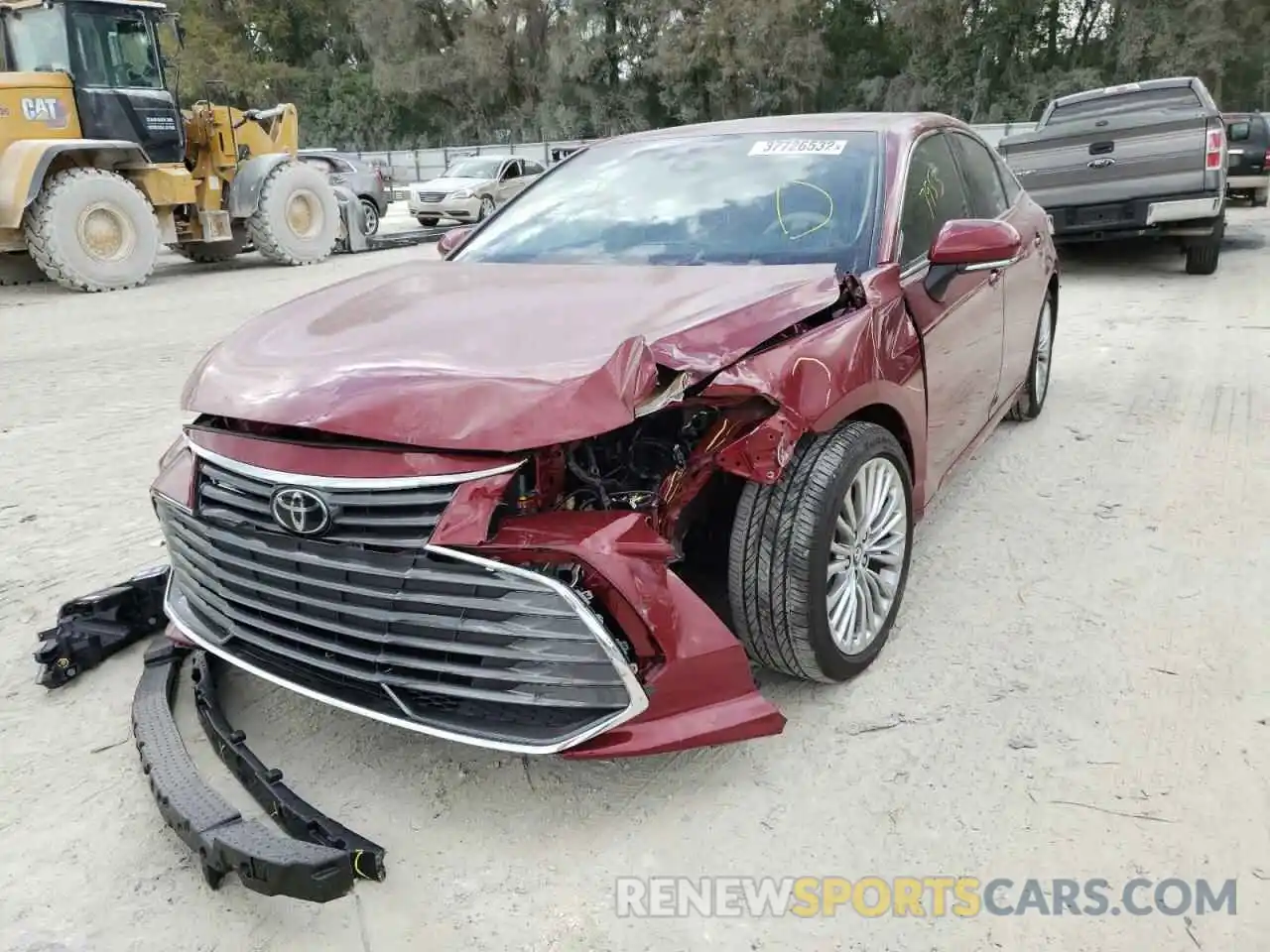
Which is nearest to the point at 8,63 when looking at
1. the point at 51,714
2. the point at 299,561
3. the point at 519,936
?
the point at 51,714

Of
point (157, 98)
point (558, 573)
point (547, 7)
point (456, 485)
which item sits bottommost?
point (558, 573)

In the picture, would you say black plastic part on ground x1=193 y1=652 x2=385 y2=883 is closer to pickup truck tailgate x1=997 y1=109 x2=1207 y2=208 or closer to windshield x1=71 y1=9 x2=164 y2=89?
pickup truck tailgate x1=997 y1=109 x2=1207 y2=208

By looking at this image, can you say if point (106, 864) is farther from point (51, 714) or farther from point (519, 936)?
point (519, 936)

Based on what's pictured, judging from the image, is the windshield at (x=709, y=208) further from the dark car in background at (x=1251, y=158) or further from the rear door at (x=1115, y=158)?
the dark car in background at (x=1251, y=158)

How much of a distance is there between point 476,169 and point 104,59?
9.86 meters

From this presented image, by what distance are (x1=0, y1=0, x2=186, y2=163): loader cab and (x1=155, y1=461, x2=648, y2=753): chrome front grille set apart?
11349 mm

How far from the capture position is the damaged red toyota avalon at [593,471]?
219 cm

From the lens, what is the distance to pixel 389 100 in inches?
1743

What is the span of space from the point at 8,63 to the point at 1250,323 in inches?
518

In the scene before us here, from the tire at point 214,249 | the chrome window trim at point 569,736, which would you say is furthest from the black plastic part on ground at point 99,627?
the tire at point 214,249

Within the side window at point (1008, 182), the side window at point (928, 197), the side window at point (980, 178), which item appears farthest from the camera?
the side window at point (1008, 182)

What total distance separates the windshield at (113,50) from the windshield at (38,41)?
0.14 meters

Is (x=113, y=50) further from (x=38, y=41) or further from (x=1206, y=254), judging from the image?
(x=1206, y=254)

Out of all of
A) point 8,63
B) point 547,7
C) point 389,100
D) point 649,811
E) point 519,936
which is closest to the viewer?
point 519,936
